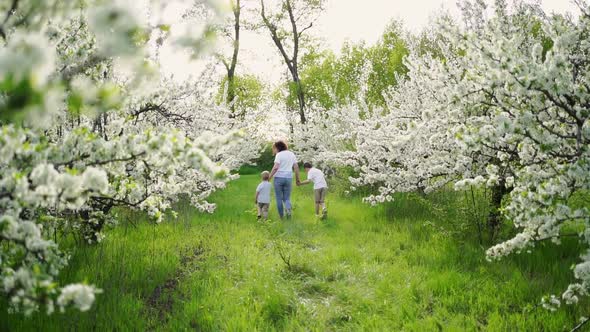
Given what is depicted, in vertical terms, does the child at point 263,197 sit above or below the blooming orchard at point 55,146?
below

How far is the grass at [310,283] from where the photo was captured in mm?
4375

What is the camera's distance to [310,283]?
5.61m

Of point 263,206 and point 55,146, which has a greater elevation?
point 55,146

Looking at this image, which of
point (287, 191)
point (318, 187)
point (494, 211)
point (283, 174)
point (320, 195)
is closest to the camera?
point (494, 211)

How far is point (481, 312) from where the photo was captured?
4.55 metres

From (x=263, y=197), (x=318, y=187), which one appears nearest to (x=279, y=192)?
(x=263, y=197)

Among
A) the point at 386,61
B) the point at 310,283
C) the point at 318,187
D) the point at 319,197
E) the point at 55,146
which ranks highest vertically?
the point at 386,61

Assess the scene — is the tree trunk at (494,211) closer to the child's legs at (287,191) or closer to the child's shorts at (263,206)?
the child's legs at (287,191)

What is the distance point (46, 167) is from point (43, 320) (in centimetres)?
279

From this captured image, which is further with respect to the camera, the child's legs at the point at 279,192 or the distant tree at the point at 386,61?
the distant tree at the point at 386,61

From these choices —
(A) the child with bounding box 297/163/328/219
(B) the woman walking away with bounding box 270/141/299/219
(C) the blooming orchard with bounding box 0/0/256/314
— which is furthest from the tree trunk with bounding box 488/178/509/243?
(C) the blooming orchard with bounding box 0/0/256/314

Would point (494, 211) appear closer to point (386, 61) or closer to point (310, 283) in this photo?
point (310, 283)

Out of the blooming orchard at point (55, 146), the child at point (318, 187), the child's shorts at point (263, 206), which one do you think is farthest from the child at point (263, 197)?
the blooming orchard at point (55, 146)

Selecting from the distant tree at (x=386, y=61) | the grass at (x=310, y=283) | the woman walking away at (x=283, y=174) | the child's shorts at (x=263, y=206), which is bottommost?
the grass at (x=310, y=283)
